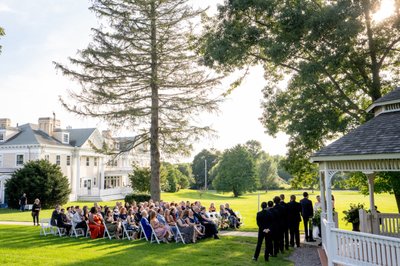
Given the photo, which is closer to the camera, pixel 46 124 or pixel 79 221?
pixel 79 221

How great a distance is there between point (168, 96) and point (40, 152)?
85.1 ft

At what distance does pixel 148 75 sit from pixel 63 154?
2857 centimetres

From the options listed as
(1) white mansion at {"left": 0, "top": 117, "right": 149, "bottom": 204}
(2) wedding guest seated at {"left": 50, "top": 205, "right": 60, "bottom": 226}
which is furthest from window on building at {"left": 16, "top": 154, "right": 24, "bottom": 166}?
(2) wedding guest seated at {"left": 50, "top": 205, "right": 60, "bottom": 226}

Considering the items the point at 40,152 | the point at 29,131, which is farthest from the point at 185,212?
the point at 29,131

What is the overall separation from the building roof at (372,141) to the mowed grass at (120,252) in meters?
3.80

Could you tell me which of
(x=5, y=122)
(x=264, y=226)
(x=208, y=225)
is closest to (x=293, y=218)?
(x=264, y=226)

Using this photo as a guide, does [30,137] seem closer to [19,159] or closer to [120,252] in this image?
[19,159]

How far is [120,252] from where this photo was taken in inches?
505

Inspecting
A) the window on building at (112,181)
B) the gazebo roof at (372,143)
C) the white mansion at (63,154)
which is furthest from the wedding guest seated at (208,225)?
the window on building at (112,181)

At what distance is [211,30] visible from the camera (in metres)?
20.4

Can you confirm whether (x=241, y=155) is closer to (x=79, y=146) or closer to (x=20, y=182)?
(x=79, y=146)

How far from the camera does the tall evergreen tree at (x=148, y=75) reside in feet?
76.8

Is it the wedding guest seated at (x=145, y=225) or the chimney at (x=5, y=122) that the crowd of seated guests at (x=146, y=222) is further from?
the chimney at (x=5, y=122)

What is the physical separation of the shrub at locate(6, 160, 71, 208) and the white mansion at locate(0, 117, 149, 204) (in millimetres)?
5696
